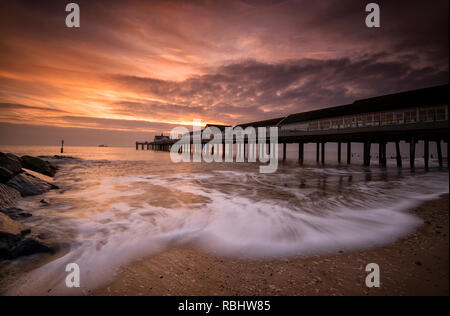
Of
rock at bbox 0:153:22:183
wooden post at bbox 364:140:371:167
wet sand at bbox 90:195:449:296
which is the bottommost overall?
wet sand at bbox 90:195:449:296

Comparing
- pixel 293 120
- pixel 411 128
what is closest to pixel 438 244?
pixel 411 128

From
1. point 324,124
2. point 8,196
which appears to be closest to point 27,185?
point 8,196

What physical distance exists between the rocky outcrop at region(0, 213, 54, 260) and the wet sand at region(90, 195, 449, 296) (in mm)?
2086

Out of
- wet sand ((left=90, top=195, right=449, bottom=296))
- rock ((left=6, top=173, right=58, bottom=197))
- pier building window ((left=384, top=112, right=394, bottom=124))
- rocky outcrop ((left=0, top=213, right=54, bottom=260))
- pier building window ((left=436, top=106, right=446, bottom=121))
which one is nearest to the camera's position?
wet sand ((left=90, top=195, right=449, bottom=296))

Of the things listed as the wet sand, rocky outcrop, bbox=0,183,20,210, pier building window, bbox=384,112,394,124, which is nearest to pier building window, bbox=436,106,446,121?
pier building window, bbox=384,112,394,124

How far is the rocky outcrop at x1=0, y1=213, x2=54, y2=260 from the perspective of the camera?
3564mm

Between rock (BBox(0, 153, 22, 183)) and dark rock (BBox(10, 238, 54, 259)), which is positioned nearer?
dark rock (BBox(10, 238, 54, 259))

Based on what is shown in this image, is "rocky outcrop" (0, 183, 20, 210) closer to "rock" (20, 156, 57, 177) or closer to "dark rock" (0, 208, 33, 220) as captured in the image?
"dark rock" (0, 208, 33, 220)

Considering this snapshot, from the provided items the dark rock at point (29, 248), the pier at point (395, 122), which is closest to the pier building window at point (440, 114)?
the pier at point (395, 122)

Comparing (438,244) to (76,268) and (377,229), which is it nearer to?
(377,229)

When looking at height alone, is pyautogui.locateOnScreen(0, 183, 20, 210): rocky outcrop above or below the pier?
below

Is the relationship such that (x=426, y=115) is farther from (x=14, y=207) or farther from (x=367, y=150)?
(x=14, y=207)

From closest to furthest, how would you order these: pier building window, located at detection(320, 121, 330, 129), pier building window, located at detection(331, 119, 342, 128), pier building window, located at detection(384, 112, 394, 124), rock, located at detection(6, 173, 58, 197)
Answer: rock, located at detection(6, 173, 58, 197) → pier building window, located at detection(384, 112, 394, 124) → pier building window, located at detection(331, 119, 342, 128) → pier building window, located at detection(320, 121, 330, 129)
